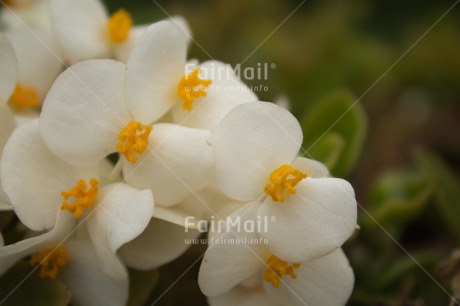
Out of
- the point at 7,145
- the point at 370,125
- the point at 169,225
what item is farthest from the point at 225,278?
the point at 370,125

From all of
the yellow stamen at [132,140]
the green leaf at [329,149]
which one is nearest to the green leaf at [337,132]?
the green leaf at [329,149]

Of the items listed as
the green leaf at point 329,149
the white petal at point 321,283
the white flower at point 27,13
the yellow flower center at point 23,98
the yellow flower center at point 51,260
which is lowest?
the yellow flower center at point 51,260

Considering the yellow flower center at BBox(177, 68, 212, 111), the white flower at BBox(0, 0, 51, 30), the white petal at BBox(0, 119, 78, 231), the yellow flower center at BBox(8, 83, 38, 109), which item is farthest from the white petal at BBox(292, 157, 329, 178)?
the white flower at BBox(0, 0, 51, 30)

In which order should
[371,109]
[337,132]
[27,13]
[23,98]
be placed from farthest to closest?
[371,109] < [27,13] < [337,132] < [23,98]

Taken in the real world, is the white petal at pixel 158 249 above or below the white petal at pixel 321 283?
below

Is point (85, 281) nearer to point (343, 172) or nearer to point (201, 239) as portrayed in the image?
point (201, 239)

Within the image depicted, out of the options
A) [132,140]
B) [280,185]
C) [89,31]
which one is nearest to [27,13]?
[89,31]

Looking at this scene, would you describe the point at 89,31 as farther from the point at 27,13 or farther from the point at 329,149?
the point at 329,149

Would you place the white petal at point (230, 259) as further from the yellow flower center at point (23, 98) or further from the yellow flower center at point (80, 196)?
the yellow flower center at point (23, 98)
